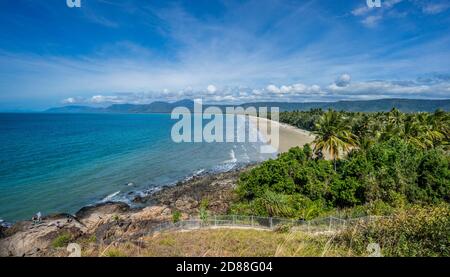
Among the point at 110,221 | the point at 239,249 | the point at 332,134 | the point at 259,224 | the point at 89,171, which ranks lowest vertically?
the point at 110,221

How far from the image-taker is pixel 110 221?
952 inches

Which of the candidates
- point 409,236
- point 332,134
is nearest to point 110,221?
point 332,134

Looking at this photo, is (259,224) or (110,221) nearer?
(259,224)

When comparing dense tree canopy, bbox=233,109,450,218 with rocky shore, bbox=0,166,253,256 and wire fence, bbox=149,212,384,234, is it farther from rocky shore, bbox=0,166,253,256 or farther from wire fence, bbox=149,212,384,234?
rocky shore, bbox=0,166,253,256

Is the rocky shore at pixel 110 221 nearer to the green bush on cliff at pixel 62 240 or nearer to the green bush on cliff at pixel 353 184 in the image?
the green bush on cliff at pixel 62 240

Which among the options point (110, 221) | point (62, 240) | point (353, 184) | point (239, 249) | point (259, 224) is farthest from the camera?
point (110, 221)

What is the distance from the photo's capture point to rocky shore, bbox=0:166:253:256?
20.2m

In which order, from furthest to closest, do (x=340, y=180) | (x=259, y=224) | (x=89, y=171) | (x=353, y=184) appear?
(x=89, y=171) → (x=340, y=180) → (x=353, y=184) → (x=259, y=224)

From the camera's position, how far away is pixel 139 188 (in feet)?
121

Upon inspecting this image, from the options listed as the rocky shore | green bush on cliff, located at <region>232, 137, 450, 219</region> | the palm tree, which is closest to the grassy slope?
the rocky shore

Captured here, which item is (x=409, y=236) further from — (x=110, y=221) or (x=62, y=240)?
(x=110, y=221)

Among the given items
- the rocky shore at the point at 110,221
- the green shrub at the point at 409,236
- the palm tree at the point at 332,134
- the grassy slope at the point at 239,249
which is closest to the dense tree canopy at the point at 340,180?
the palm tree at the point at 332,134
